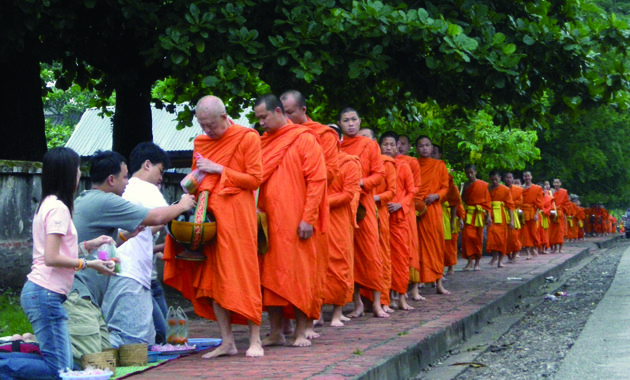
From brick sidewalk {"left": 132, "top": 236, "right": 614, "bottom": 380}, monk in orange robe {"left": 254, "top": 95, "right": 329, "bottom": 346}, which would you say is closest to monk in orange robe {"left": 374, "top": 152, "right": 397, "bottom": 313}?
brick sidewalk {"left": 132, "top": 236, "right": 614, "bottom": 380}

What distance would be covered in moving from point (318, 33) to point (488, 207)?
946 cm

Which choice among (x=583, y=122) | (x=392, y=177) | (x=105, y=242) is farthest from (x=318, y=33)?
(x=583, y=122)

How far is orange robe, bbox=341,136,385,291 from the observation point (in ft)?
34.0

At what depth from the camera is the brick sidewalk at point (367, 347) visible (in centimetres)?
650

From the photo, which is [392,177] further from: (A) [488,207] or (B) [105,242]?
(A) [488,207]

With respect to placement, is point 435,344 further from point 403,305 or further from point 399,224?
point 399,224

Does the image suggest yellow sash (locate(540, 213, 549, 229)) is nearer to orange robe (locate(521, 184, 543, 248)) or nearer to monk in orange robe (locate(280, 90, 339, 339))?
orange robe (locate(521, 184, 543, 248))

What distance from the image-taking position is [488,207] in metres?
19.5

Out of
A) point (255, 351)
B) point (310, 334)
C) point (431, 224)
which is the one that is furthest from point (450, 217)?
point (255, 351)

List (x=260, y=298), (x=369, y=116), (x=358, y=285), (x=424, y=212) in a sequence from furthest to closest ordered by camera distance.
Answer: (x=369, y=116) → (x=424, y=212) → (x=358, y=285) → (x=260, y=298)

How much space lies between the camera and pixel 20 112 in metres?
12.5

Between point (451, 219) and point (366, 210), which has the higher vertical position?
point (451, 219)

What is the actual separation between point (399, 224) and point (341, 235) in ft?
7.68

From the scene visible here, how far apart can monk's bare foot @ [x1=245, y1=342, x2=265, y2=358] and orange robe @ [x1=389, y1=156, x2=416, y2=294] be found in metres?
3.99
